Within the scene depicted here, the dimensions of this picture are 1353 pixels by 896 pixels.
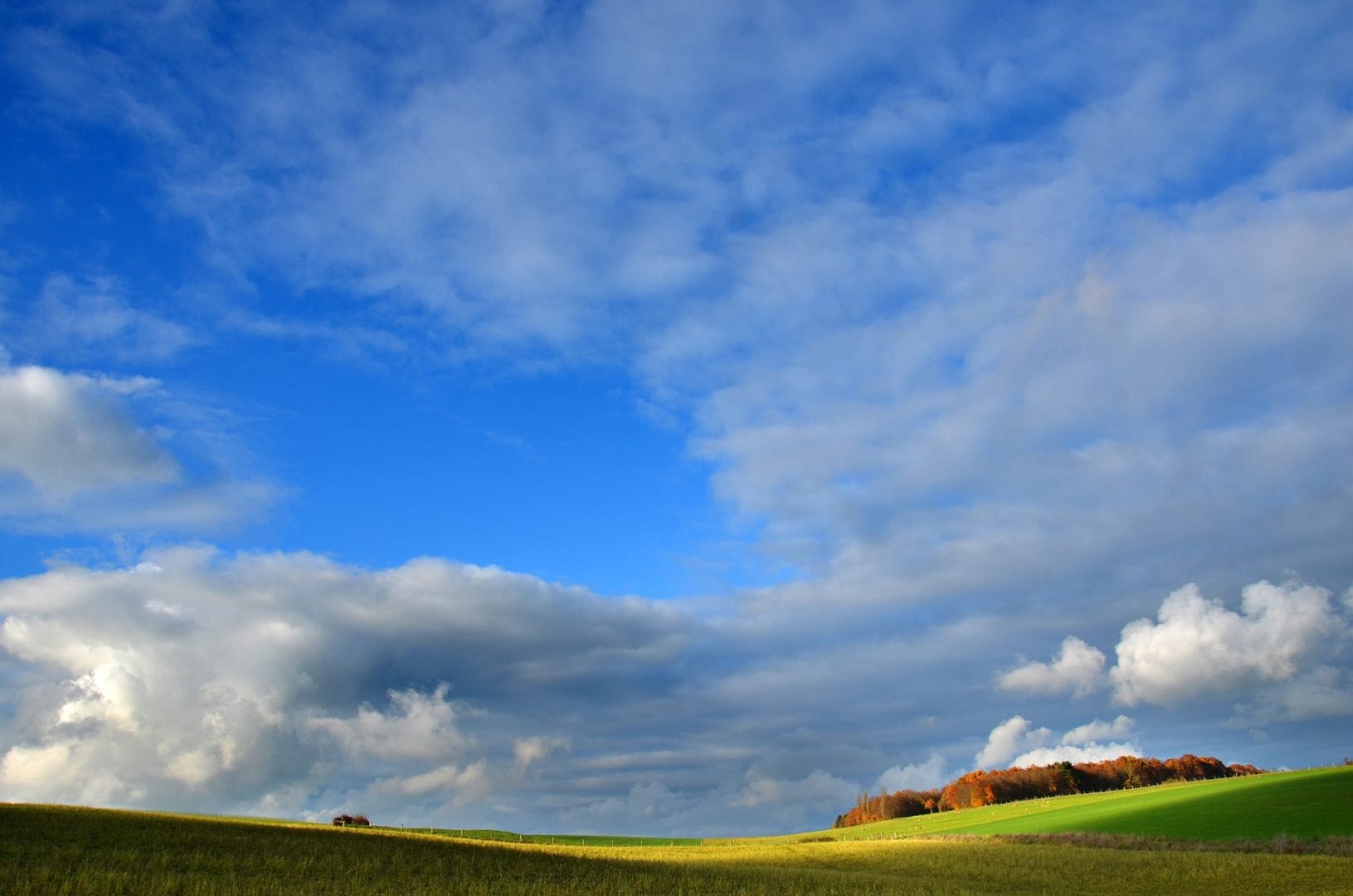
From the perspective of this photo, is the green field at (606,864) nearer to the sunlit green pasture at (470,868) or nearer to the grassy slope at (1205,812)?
the sunlit green pasture at (470,868)

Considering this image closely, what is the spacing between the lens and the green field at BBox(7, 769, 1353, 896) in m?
40.1

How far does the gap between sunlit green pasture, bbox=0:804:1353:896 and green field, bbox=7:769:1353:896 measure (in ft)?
0.51

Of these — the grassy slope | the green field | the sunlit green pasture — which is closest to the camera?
the sunlit green pasture

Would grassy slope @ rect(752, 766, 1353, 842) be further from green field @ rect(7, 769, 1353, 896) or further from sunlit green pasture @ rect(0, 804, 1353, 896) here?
sunlit green pasture @ rect(0, 804, 1353, 896)

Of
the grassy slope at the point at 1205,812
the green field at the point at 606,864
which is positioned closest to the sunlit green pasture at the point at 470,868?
the green field at the point at 606,864

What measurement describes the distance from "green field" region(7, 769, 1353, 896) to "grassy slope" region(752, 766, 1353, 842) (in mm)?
451

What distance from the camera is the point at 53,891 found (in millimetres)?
32469

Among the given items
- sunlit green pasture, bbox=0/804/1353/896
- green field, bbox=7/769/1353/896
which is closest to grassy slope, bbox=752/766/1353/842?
green field, bbox=7/769/1353/896

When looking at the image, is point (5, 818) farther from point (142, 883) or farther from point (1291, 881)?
point (1291, 881)

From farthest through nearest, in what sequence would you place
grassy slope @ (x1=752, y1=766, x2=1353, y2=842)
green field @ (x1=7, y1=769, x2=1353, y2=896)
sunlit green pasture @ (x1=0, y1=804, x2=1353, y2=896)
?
grassy slope @ (x1=752, y1=766, x2=1353, y2=842) < green field @ (x1=7, y1=769, x2=1353, y2=896) < sunlit green pasture @ (x1=0, y1=804, x2=1353, y2=896)

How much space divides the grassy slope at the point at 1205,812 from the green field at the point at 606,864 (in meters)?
0.45

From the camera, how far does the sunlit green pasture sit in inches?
1542

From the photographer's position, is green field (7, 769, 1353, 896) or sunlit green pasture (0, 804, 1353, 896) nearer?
sunlit green pasture (0, 804, 1353, 896)

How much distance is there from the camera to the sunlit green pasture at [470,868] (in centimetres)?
3916
